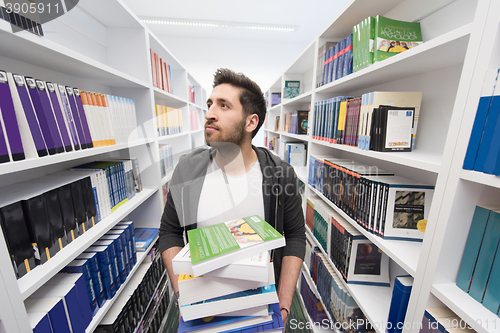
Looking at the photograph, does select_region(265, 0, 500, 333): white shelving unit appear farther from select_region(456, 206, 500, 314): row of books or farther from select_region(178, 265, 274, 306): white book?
select_region(178, 265, 274, 306): white book

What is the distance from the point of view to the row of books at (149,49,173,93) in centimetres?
165

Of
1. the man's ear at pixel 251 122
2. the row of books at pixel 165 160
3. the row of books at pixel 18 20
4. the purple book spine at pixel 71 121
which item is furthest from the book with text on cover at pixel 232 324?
the row of books at pixel 165 160

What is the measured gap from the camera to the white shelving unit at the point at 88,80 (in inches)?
23.0

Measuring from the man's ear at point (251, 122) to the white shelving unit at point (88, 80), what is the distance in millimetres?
775

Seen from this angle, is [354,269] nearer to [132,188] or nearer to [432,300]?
[432,300]

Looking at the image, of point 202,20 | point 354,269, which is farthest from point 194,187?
point 202,20

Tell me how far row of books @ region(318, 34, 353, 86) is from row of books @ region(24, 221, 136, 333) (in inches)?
66.4

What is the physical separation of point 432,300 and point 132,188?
1.67 m

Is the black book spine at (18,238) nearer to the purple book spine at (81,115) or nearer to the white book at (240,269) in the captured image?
the purple book spine at (81,115)

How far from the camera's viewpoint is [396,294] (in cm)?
79

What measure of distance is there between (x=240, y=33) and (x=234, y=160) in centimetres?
408

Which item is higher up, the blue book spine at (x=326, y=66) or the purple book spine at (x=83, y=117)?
the blue book spine at (x=326, y=66)

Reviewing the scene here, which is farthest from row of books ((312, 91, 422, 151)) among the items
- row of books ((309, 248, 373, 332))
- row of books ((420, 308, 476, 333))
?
row of books ((309, 248, 373, 332))

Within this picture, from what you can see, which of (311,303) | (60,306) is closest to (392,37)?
(60,306)
